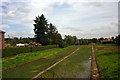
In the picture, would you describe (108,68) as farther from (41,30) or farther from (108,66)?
(41,30)

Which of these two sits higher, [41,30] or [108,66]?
[41,30]

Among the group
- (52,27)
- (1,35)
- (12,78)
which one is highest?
(52,27)

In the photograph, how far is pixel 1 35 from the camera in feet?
105

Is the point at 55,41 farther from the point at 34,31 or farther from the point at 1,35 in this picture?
the point at 1,35

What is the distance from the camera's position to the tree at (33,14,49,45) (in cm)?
4634

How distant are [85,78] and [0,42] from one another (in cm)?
3026

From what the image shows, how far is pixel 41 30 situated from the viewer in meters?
47.4

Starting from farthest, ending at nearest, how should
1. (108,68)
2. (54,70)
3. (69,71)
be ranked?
(54,70) < (108,68) < (69,71)

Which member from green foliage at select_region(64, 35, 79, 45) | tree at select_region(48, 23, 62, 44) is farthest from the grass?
green foliage at select_region(64, 35, 79, 45)

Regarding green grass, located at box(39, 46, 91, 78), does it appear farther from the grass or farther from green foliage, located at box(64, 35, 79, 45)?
green foliage, located at box(64, 35, 79, 45)

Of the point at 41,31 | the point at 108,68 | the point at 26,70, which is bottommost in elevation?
the point at 26,70

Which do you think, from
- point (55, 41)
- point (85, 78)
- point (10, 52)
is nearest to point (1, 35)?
point (10, 52)

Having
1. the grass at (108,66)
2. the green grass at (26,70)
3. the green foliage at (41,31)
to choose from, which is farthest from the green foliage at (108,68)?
the green foliage at (41,31)

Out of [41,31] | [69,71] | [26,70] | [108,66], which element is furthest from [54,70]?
[41,31]
